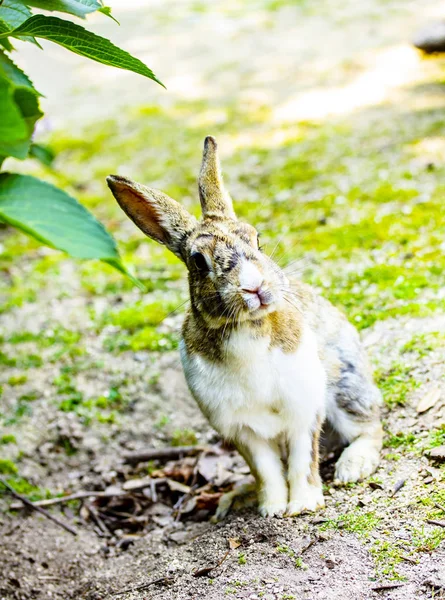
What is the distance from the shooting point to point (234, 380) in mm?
3662

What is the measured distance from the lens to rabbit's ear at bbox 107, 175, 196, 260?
3.81m

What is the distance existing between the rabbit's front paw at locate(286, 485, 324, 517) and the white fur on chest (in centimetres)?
31

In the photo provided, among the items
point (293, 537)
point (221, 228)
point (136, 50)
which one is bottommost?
point (293, 537)

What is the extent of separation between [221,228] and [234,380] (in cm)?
71

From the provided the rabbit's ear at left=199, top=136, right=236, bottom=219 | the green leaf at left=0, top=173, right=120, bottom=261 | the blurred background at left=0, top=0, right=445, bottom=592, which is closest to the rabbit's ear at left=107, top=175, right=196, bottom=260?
the rabbit's ear at left=199, top=136, right=236, bottom=219

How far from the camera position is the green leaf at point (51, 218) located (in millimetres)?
2486

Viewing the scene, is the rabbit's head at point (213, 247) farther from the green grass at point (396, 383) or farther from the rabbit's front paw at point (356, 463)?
the green grass at point (396, 383)

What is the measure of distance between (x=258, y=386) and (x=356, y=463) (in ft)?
2.55

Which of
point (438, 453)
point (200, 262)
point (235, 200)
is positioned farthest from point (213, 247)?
point (235, 200)

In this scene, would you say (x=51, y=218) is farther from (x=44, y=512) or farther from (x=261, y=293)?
(x=44, y=512)

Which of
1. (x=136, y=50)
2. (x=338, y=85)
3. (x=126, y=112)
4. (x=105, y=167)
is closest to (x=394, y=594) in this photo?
(x=105, y=167)

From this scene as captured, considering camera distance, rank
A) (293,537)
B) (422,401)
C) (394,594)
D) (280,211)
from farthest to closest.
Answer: (280,211) → (422,401) → (293,537) → (394,594)

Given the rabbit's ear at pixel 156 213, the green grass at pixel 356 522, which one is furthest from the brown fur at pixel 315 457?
the rabbit's ear at pixel 156 213

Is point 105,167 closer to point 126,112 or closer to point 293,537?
point 126,112
